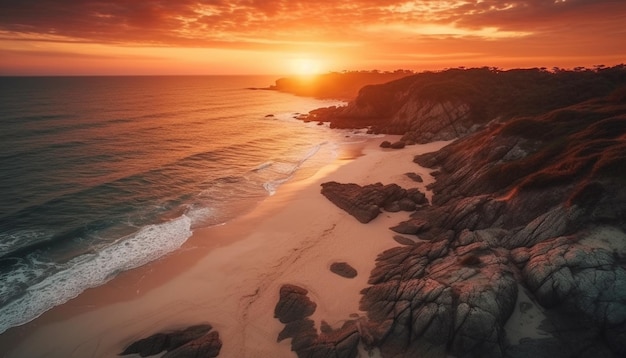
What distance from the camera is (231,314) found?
71.3 ft

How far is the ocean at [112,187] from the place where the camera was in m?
26.8

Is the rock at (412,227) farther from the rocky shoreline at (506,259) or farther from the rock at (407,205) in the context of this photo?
the rock at (407,205)

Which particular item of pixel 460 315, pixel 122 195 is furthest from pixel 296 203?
pixel 460 315

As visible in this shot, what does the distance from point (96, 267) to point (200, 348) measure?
46.7ft

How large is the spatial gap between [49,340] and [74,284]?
5537mm

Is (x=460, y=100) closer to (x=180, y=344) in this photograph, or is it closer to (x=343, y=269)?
(x=343, y=269)

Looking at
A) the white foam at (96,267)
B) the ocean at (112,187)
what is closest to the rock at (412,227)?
the ocean at (112,187)

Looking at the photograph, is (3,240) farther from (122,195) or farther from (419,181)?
(419,181)

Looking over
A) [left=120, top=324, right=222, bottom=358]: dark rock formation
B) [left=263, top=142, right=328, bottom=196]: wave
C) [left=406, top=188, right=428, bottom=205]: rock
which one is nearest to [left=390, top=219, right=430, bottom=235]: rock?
[left=406, top=188, right=428, bottom=205]: rock

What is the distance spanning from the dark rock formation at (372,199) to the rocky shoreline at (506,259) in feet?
0.51

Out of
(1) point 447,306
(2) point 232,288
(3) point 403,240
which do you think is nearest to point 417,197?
(3) point 403,240

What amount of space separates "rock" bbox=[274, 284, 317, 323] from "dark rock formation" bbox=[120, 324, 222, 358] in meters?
4.14

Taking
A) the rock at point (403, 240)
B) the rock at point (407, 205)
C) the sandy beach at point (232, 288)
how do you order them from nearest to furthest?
the sandy beach at point (232, 288)
the rock at point (403, 240)
the rock at point (407, 205)

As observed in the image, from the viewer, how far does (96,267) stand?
88.4 ft
